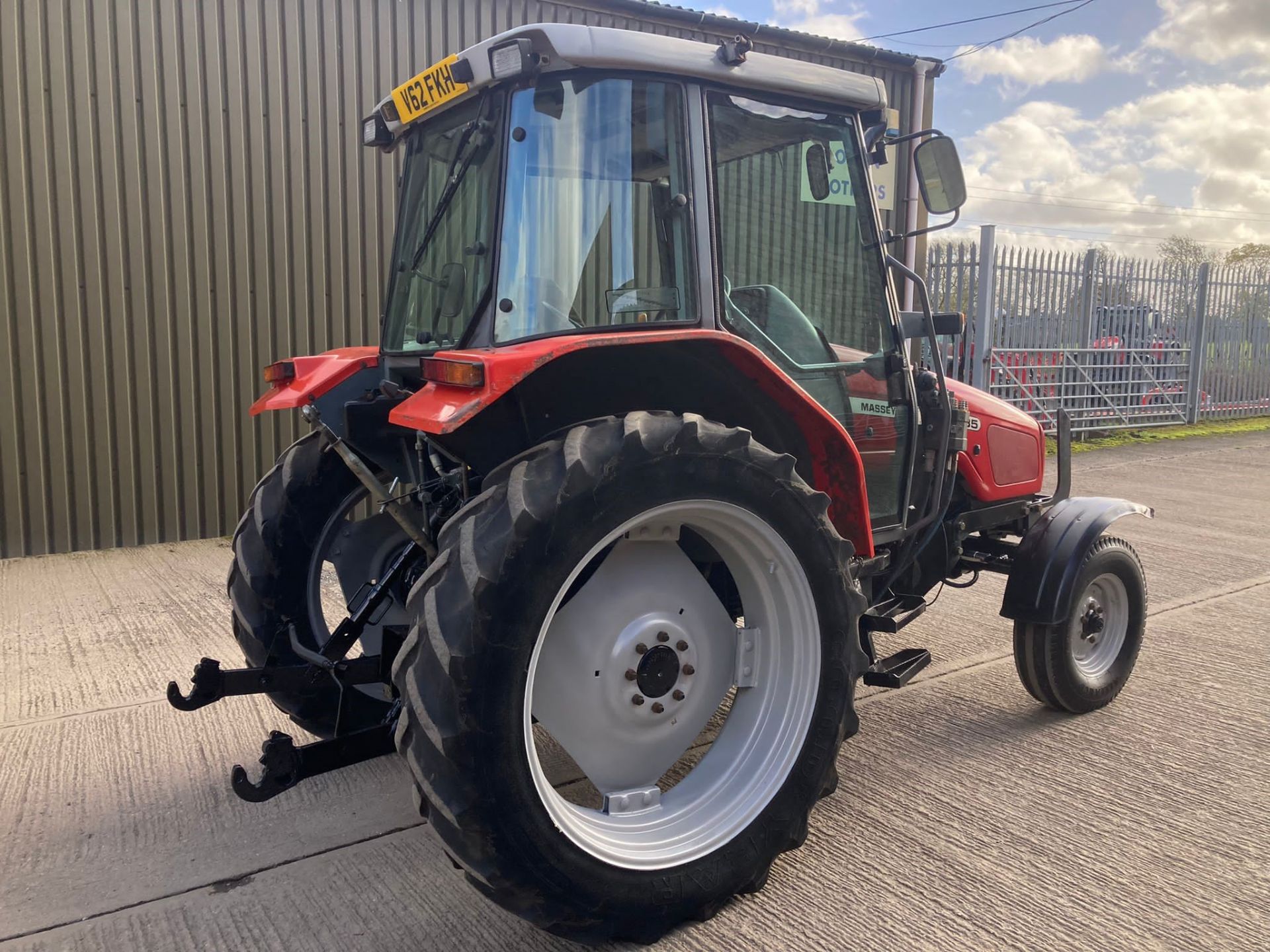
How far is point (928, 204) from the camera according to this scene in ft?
10.2

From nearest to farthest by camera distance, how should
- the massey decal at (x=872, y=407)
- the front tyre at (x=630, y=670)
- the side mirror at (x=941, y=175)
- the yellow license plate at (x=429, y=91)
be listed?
the front tyre at (x=630, y=670)
the yellow license plate at (x=429, y=91)
the side mirror at (x=941, y=175)
the massey decal at (x=872, y=407)

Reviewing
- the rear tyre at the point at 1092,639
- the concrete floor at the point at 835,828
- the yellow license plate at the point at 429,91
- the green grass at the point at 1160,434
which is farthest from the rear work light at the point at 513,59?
the green grass at the point at 1160,434

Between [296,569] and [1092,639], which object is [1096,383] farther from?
[296,569]

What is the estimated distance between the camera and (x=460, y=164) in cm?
287

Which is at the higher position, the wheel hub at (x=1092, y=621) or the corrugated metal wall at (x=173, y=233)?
the corrugated metal wall at (x=173, y=233)

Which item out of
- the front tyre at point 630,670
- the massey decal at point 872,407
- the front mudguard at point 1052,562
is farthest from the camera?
the front mudguard at point 1052,562

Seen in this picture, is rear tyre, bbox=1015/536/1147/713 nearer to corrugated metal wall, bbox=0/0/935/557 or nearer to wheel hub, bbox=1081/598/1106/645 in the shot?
wheel hub, bbox=1081/598/1106/645

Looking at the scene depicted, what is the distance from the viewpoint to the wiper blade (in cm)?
270

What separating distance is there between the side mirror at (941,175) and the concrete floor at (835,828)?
1888 millimetres

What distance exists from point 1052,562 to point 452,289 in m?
2.39

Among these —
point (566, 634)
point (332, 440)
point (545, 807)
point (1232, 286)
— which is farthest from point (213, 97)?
point (1232, 286)

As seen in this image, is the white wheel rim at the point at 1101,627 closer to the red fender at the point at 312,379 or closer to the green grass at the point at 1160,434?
the red fender at the point at 312,379

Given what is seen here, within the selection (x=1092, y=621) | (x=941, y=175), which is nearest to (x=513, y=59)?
(x=941, y=175)

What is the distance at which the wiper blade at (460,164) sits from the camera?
270 centimetres
